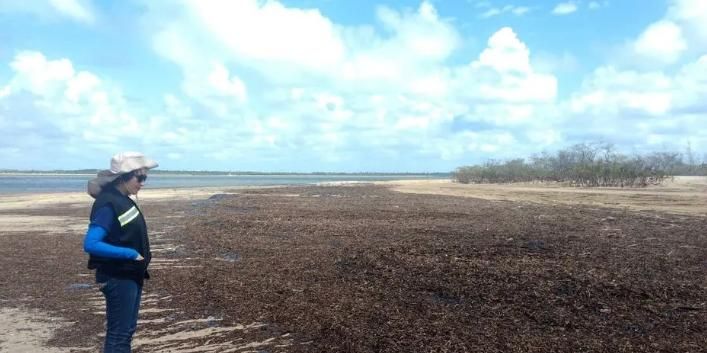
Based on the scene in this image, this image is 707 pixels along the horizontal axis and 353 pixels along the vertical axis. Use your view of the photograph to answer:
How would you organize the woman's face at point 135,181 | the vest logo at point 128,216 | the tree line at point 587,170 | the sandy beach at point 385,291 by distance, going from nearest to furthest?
the vest logo at point 128,216 < the woman's face at point 135,181 < the sandy beach at point 385,291 < the tree line at point 587,170

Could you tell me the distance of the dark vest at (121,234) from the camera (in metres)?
4.05

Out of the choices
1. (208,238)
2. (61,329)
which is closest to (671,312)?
(61,329)

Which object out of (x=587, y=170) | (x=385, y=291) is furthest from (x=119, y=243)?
(x=587, y=170)

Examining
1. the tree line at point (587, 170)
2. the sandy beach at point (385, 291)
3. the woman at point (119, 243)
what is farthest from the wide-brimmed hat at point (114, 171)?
the tree line at point (587, 170)

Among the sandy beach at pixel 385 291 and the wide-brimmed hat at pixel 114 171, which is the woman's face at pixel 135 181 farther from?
the sandy beach at pixel 385 291

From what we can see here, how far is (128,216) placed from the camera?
412 cm

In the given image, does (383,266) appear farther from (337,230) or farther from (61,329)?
(337,230)

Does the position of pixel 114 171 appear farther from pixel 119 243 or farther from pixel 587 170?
pixel 587 170

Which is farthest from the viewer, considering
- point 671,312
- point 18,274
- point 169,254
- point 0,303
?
point 169,254

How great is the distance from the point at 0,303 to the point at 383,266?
6.32m

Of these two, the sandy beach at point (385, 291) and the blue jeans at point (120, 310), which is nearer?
the blue jeans at point (120, 310)

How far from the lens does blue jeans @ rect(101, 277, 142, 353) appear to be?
13.6 feet

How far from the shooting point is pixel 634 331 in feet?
20.6

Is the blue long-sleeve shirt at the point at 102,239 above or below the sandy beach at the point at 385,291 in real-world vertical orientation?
above
